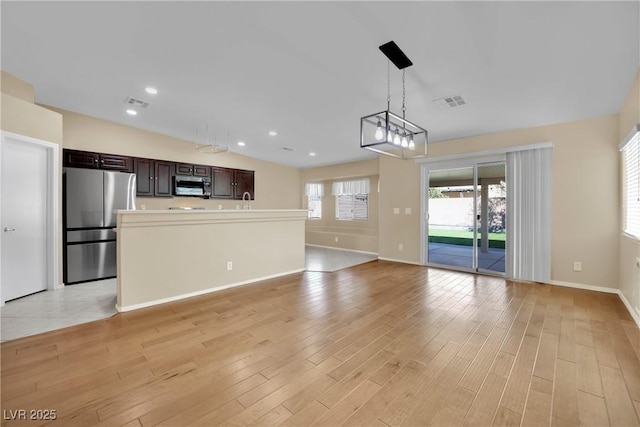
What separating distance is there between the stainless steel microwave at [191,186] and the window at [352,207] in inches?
158

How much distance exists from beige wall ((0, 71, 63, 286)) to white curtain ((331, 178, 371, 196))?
20.9 ft

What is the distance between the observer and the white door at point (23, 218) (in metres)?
3.33

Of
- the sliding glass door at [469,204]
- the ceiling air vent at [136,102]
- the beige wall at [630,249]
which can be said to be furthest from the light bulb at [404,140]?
the ceiling air vent at [136,102]

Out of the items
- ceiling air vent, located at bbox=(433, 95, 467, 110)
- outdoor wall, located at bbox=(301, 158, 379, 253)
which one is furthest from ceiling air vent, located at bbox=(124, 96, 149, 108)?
outdoor wall, located at bbox=(301, 158, 379, 253)

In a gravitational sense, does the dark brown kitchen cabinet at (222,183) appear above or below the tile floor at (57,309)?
above

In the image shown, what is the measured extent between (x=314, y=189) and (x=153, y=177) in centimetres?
477

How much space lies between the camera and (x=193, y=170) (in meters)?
6.37

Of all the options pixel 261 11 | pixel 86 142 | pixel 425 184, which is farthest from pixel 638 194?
pixel 86 142

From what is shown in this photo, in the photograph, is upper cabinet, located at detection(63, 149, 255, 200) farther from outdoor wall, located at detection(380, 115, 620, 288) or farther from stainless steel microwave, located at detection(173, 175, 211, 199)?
outdoor wall, located at detection(380, 115, 620, 288)

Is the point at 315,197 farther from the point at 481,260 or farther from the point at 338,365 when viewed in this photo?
the point at 338,365

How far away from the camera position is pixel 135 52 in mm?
3088

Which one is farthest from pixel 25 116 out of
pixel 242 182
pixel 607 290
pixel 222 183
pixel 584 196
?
pixel 607 290

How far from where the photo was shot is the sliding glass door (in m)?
4.95

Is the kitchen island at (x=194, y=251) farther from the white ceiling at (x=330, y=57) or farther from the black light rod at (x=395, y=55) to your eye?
the black light rod at (x=395, y=55)
